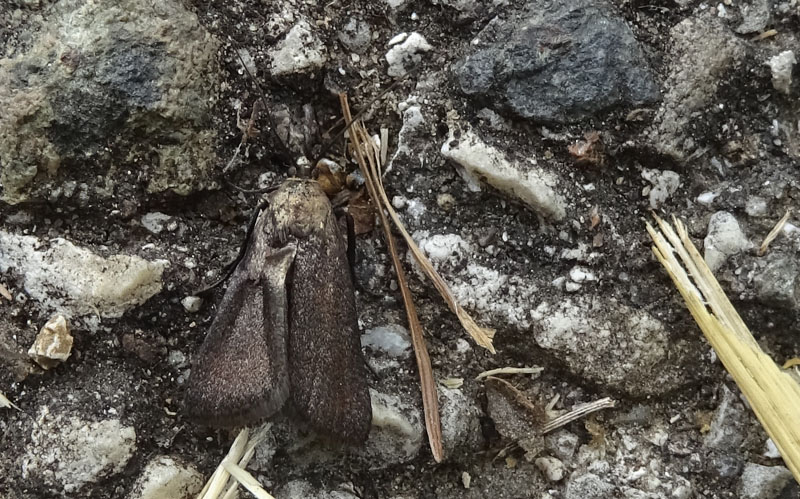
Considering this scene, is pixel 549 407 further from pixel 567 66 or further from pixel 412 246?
pixel 567 66

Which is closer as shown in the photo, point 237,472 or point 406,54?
point 237,472

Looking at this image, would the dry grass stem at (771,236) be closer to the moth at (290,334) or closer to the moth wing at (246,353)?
the moth at (290,334)

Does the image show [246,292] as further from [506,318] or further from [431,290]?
[506,318]

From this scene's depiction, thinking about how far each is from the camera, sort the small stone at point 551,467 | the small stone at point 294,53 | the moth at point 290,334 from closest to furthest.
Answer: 1. the moth at point 290,334
2. the small stone at point 551,467
3. the small stone at point 294,53

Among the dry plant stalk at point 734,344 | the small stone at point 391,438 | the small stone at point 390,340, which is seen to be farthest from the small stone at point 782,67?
the small stone at point 391,438

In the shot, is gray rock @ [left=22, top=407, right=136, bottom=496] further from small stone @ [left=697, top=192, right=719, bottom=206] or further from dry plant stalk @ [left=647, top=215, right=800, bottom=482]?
small stone @ [left=697, top=192, right=719, bottom=206]

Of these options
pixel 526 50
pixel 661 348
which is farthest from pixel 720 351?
pixel 526 50

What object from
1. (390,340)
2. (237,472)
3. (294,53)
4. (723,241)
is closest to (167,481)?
(237,472)
